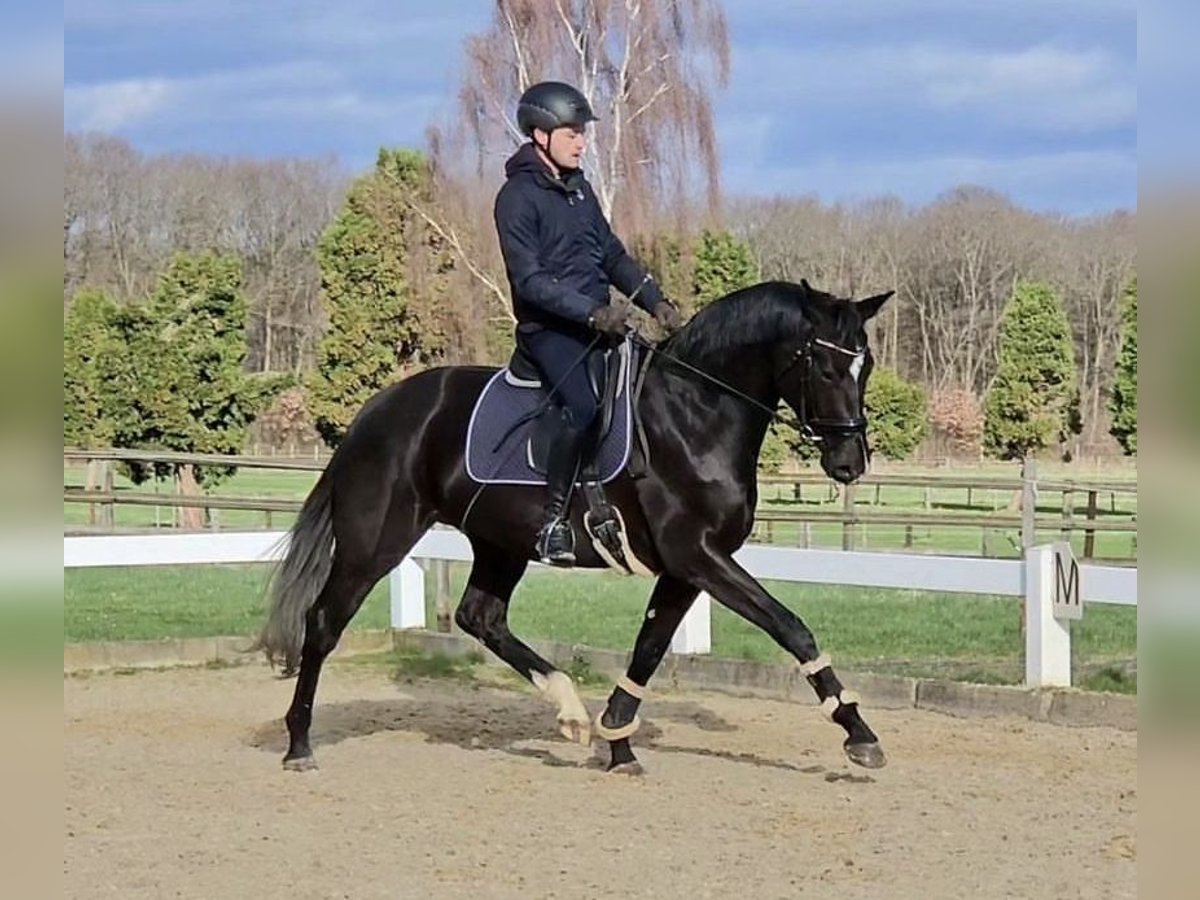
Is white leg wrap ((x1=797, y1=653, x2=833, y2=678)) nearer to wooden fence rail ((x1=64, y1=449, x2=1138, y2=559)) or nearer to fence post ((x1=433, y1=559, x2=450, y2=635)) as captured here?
fence post ((x1=433, y1=559, x2=450, y2=635))

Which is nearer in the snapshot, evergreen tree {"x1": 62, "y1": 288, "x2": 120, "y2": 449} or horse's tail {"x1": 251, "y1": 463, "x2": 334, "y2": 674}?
horse's tail {"x1": 251, "y1": 463, "x2": 334, "y2": 674}

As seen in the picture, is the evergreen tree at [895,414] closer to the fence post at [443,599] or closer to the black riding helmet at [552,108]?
the fence post at [443,599]

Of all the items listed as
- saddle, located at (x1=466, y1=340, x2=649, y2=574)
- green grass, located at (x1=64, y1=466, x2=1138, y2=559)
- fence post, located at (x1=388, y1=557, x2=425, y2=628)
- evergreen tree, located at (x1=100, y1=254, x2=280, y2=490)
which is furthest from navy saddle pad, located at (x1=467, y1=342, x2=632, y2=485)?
evergreen tree, located at (x1=100, y1=254, x2=280, y2=490)

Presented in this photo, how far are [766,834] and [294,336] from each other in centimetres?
3601

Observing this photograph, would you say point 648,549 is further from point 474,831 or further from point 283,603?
point 283,603

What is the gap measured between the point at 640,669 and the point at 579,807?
32.4 inches

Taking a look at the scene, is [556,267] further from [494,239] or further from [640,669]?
[494,239]

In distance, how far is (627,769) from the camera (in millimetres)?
6207

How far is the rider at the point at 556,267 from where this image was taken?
5965 millimetres

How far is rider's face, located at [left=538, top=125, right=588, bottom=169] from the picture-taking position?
19.7 feet

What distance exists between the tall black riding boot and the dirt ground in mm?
917

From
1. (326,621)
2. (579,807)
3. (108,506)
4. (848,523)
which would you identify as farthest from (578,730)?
(108,506)

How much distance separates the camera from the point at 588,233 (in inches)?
242

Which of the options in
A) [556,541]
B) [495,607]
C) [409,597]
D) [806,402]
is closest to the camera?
[806,402]
